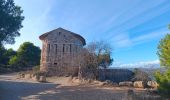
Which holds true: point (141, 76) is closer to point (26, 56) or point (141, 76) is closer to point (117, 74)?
point (117, 74)

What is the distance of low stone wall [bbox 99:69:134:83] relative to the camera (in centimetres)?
4812

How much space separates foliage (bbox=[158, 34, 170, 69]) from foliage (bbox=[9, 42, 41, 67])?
47.6 meters

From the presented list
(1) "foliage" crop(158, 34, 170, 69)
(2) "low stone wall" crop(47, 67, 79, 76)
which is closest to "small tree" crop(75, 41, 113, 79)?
(2) "low stone wall" crop(47, 67, 79, 76)

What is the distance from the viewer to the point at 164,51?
76.7ft

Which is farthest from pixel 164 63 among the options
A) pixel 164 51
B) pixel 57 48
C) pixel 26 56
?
pixel 26 56

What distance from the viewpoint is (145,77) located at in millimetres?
39219

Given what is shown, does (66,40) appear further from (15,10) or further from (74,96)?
(74,96)

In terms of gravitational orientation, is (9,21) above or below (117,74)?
above

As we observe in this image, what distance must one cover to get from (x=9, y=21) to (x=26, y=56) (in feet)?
134

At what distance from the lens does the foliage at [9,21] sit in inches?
1101

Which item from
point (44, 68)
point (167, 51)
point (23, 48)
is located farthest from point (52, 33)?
point (167, 51)

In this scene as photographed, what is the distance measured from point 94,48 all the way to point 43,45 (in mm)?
12454

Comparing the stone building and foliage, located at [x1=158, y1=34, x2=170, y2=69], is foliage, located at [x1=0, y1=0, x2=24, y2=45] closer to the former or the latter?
foliage, located at [x1=158, y1=34, x2=170, y2=69]

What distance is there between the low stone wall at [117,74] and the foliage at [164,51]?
23.6m
